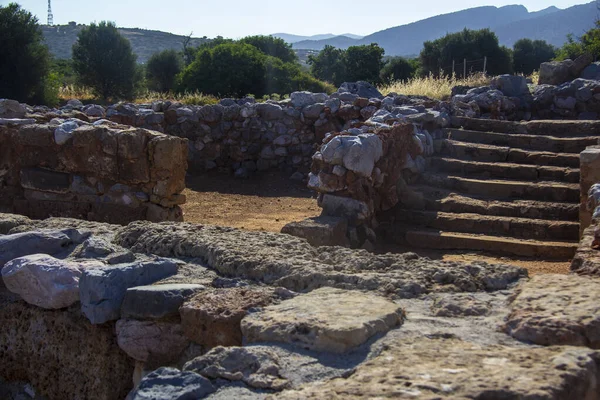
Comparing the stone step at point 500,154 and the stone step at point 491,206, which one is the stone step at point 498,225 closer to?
the stone step at point 491,206

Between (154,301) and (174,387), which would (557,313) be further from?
(154,301)

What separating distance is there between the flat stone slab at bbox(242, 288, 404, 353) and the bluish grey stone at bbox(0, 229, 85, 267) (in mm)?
1612

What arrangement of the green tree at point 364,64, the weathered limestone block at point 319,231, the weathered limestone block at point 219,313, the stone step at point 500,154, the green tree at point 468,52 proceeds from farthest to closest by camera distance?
→ the green tree at point 468,52 → the green tree at point 364,64 → the stone step at point 500,154 → the weathered limestone block at point 319,231 → the weathered limestone block at point 219,313

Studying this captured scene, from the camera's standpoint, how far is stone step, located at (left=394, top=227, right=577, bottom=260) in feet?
21.8

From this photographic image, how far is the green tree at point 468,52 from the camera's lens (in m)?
33.9

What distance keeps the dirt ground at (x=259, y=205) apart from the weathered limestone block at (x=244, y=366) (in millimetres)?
4524

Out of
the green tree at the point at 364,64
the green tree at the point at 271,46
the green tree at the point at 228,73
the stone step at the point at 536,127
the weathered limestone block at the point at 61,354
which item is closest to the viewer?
the weathered limestone block at the point at 61,354

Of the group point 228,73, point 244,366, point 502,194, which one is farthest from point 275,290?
point 228,73

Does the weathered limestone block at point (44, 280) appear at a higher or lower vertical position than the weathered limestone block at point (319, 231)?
higher

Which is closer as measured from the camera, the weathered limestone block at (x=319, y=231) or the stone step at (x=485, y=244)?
the weathered limestone block at (x=319, y=231)

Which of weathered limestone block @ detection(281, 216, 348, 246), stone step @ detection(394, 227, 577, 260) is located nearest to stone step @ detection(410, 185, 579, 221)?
stone step @ detection(394, 227, 577, 260)

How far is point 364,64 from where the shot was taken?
1210 inches

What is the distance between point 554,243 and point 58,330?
5214mm

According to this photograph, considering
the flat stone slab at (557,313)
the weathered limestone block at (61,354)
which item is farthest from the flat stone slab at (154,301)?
the flat stone slab at (557,313)
